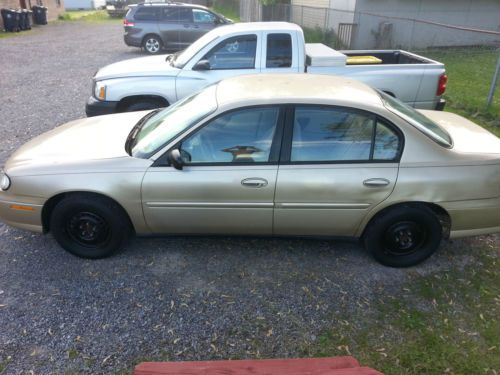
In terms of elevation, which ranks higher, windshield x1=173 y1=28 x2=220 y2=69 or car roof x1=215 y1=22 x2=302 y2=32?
car roof x1=215 y1=22 x2=302 y2=32

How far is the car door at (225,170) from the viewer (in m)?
3.30

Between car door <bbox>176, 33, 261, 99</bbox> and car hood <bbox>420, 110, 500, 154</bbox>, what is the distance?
9.15ft

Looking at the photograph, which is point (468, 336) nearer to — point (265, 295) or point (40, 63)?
point (265, 295)

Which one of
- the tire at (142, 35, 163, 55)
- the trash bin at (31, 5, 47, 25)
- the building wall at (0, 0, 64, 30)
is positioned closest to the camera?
the tire at (142, 35, 163, 55)

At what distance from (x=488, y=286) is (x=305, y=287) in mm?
1591

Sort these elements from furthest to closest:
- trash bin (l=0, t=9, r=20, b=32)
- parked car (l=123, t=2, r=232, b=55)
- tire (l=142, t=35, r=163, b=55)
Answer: trash bin (l=0, t=9, r=20, b=32) < tire (l=142, t=35, r=163, b=55) < parked car (l=123, t=2, r=232, b=55)

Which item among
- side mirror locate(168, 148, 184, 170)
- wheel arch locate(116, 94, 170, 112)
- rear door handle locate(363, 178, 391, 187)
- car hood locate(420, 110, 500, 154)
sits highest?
car hood locate(420, 110, 500, 154)

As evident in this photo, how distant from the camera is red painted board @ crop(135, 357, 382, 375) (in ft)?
7.14

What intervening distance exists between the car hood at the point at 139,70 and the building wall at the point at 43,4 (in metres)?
18.2

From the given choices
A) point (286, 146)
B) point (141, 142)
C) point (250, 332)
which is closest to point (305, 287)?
point (250, 332)

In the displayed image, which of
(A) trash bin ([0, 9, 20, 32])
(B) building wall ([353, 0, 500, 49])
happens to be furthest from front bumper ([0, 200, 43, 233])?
(A) trash bin ([0, 9, 20, 32])

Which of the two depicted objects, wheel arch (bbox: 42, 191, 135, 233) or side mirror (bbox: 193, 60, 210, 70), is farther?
side mirror (bbox: 193, 60, 210, 70)

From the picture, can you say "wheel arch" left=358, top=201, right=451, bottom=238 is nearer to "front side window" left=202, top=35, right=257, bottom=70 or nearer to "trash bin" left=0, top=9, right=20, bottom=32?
"front side window" left=202, top=35, right=257, bottom=70

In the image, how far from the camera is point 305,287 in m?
3.40
